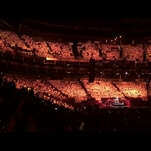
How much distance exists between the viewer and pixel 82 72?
32.3ft

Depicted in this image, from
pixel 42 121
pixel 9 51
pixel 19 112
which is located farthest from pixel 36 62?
pixel 19 112

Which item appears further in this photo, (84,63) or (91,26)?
(84,63)

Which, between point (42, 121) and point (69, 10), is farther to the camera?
point (42, 121)

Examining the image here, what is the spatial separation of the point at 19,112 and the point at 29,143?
0.73 metres

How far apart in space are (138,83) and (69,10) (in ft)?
28.0

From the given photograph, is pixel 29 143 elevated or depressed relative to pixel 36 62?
depressed

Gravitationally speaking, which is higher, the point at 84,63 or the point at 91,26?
the point at 91,26

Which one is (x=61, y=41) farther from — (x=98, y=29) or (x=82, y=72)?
(x=98, y=29)

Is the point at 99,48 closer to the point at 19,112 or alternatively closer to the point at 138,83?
the point at 138,83

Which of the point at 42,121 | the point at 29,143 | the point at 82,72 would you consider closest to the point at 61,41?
the point at 82,72

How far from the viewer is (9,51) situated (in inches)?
329

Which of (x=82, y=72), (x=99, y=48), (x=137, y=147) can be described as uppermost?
(x=99, y=48)

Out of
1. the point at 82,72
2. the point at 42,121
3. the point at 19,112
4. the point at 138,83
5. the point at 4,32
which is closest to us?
the point at 19,112

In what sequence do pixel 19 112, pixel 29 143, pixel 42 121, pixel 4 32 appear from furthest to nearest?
pixel 4 32 < pixel 42 121 < pixel 19 112 < pixel 29 143
